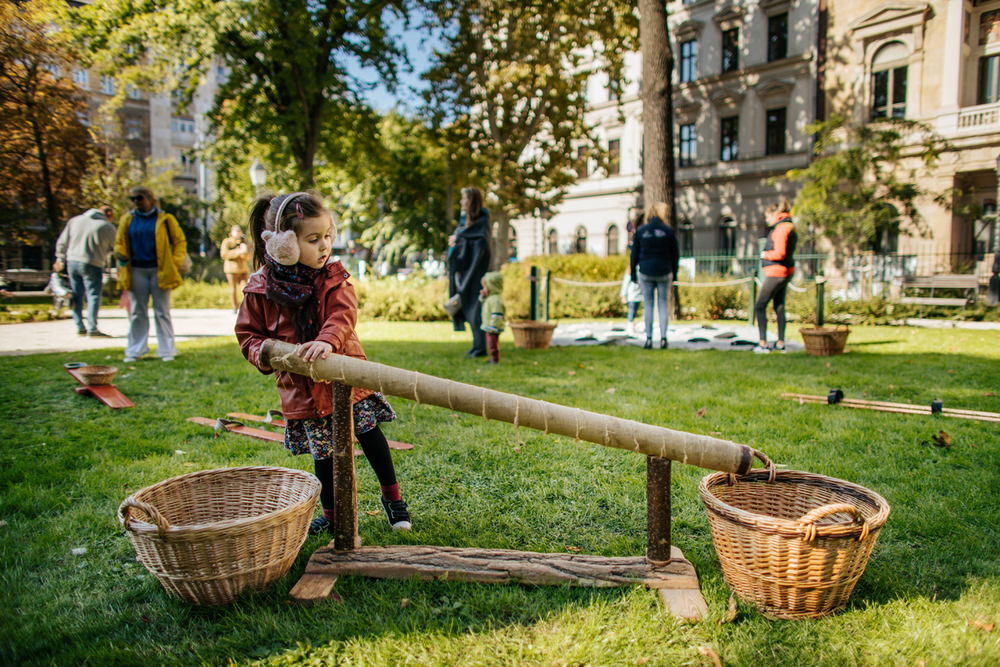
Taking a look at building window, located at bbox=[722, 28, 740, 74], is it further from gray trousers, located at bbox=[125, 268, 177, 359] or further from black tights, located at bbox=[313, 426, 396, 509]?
black tights, located at bbox=[313, 426, 396, 509]

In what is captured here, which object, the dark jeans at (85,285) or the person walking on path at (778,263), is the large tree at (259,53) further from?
the person walking on path at (778,263)

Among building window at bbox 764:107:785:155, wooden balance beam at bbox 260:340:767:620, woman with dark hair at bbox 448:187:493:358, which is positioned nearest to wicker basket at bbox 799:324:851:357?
woman with dark hair at bbox 448:187:493:358

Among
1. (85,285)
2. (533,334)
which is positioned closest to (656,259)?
(533,334)

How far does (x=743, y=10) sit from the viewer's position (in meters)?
27.4

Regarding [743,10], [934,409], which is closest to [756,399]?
[934,409]

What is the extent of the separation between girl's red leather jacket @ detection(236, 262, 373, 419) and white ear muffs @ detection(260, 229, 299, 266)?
20 centimetres

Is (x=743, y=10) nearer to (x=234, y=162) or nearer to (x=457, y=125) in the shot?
(x=457, y=125)

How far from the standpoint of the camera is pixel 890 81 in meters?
23.5

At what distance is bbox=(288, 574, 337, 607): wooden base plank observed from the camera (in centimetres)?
223

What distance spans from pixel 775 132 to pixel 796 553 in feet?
97.9

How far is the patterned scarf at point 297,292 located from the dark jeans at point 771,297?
7.04 metres

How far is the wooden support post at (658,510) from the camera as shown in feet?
7.52

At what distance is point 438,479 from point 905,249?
82.2 feet

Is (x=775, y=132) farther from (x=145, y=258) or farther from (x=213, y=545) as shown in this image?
(x=213, y=545)
